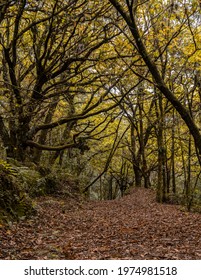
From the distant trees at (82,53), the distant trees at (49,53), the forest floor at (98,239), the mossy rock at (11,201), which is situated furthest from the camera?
the distant trees at (49,53)

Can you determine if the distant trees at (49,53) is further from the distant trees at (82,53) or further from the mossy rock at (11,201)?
the mossy rock at (11,201)

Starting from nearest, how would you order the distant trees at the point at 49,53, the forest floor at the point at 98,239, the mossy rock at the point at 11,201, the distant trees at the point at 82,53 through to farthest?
the forest floor at the point at 98,239 → the mossy rock at the point at 11,201 → the distant trees at the point at 82,53 → the distant trees at the point at 49,53

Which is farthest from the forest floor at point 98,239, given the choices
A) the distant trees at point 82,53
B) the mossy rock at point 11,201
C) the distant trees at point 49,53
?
the distant trees at point 49,53

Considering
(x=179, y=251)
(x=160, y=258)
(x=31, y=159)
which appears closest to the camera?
(x=160, y=258)

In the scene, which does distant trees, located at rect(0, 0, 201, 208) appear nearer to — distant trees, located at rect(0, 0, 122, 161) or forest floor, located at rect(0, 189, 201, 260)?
distant trees, located at rect(0, 0, 122, 161)

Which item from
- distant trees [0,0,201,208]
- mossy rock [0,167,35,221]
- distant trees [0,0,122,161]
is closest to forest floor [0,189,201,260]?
mossy rock [0,167,35,221]

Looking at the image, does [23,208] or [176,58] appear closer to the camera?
[23,208]

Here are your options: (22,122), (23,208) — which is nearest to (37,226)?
(23,208)

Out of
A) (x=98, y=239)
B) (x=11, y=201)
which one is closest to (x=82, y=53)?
(x=11, y=201)

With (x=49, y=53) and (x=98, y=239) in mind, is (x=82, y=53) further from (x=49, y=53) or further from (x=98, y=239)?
(x=98, y=239)

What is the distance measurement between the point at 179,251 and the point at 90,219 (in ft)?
15.0

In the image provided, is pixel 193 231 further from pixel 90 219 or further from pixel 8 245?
pixel 8 245

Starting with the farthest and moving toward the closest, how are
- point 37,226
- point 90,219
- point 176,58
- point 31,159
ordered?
point 31,159
point 176,58
point 90,219
point 37,226

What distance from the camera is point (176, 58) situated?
42.4 ft
